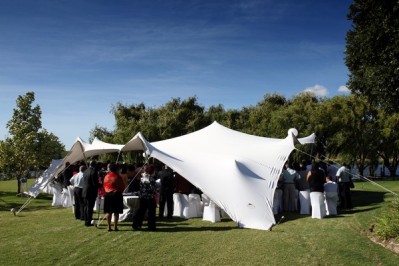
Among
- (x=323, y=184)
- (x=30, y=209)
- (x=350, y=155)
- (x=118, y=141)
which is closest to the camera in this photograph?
(x=323, y=184)

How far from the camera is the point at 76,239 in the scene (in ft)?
29.6

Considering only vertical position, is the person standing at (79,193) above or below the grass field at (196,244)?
above

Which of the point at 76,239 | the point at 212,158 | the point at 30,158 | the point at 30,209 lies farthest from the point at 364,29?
the point at 30,158

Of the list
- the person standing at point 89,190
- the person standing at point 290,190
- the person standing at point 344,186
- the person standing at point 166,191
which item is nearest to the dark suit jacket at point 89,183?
the person standing at point 89,190

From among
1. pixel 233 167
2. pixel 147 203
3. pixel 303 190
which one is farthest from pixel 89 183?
pixel 303 190

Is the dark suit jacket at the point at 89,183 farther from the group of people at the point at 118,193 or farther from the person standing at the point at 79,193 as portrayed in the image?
the person standing at the point at 79,193

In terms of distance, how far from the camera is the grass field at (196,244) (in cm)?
726

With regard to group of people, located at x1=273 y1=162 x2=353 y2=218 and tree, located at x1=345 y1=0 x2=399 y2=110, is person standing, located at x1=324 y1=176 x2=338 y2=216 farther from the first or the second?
tree, located at x1=345 y1=0 x2=399 y2=110

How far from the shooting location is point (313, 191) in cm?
1171

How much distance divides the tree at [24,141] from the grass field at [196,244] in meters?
10.1

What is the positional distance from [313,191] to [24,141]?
15964mm

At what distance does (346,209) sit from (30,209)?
38.5 feet

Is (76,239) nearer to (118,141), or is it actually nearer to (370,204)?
(370,204)

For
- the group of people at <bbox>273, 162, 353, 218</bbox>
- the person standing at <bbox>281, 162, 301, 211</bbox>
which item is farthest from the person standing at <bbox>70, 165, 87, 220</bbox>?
the person standing at <bbox>281, 162, 301, 211</bbox>
